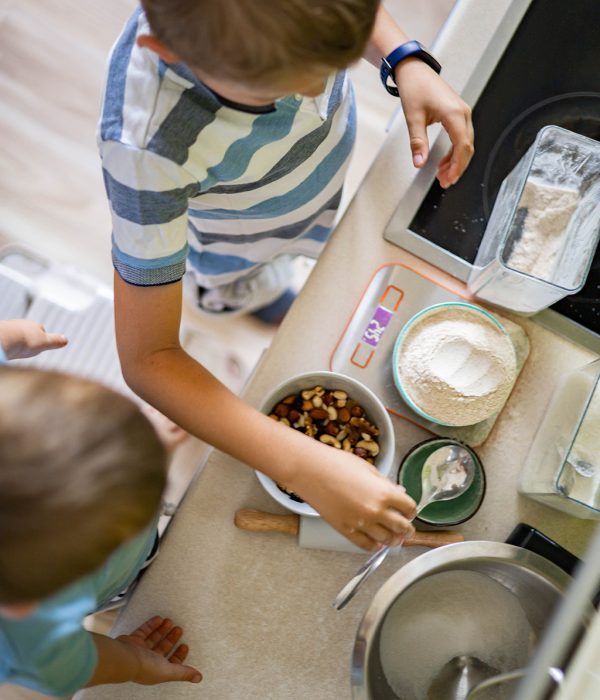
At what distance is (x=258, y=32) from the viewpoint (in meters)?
0.45

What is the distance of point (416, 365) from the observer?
2.31 ft

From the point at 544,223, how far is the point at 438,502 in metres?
0.33

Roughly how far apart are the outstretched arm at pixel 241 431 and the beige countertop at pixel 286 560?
0.09m

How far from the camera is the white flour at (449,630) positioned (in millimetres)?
655

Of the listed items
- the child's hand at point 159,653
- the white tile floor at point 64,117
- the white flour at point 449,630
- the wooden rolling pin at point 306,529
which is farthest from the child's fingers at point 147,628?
the white tile floor at point 64,117

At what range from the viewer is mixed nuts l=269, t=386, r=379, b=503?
699 mm

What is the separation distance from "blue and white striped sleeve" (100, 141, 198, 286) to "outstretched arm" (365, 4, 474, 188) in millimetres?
270

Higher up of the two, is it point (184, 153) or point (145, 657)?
point (184, 153)

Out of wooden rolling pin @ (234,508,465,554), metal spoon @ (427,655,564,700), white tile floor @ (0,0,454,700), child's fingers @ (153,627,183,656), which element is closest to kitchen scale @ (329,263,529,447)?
wooden rolling pin @ (234,508,465,554)

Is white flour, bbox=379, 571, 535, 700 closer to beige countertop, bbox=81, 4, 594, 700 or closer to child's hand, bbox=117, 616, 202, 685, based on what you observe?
beige countertop, bbox=81, 4, 594, 700

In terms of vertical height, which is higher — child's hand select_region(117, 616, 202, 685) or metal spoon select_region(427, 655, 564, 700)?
metal spoon select_region(427, 655, 564, 700)

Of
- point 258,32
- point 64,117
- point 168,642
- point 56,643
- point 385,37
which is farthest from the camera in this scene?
point 64,117

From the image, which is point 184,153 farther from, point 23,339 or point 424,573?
point 424,573

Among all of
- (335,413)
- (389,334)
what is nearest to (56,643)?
(335,413)
